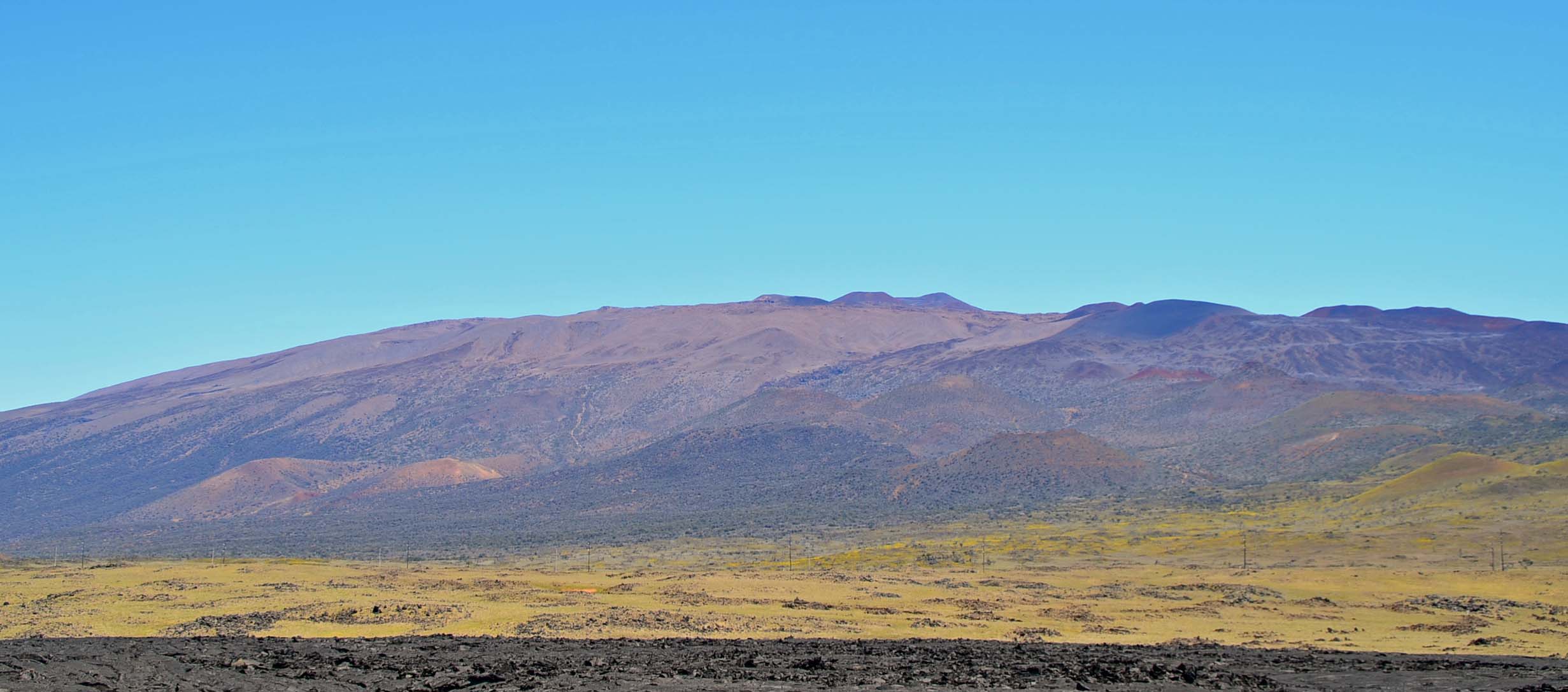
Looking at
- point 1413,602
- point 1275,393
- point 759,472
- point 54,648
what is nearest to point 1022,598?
point 1413,602

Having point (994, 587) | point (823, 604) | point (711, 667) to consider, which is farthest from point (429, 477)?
point (711, 667)

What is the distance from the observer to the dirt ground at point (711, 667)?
92.8ft

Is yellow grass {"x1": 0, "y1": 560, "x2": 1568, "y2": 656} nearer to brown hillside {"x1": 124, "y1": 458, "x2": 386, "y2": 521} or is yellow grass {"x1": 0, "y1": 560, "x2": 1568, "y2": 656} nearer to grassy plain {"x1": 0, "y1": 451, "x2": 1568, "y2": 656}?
grassy plain {"x1": 0, "y1": 451, "x2": 1568, "y2": 656}

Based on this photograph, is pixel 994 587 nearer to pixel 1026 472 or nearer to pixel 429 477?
pixel 1026 472

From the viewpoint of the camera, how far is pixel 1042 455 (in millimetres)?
149125

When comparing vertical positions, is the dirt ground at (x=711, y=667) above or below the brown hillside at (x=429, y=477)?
below

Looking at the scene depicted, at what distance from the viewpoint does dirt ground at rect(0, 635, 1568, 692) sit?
2828cm

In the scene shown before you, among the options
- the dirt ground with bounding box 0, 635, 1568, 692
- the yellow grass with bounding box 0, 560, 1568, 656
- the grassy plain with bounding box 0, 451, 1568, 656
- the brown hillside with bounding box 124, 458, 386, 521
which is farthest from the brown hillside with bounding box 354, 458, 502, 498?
the dirt ground with bounding box 0, 635, 1568, 692

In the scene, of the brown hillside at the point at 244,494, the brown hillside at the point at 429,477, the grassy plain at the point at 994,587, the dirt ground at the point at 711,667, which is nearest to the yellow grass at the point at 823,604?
the grassy plain at the point at 994,587

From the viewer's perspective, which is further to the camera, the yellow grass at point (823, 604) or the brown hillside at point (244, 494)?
the brown hillside at point (244, 494)

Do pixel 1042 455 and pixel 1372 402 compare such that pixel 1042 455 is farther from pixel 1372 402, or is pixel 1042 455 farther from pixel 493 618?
pixel 493 618

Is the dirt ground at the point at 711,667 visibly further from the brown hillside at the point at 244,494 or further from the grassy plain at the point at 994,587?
the brown hillside at the point at 244,494

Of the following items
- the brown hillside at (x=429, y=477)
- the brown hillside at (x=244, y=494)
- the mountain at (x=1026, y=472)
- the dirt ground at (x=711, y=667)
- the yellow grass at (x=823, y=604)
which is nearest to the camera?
the dirt ground at (x=711, y=667)

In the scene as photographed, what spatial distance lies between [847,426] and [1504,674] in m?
162
